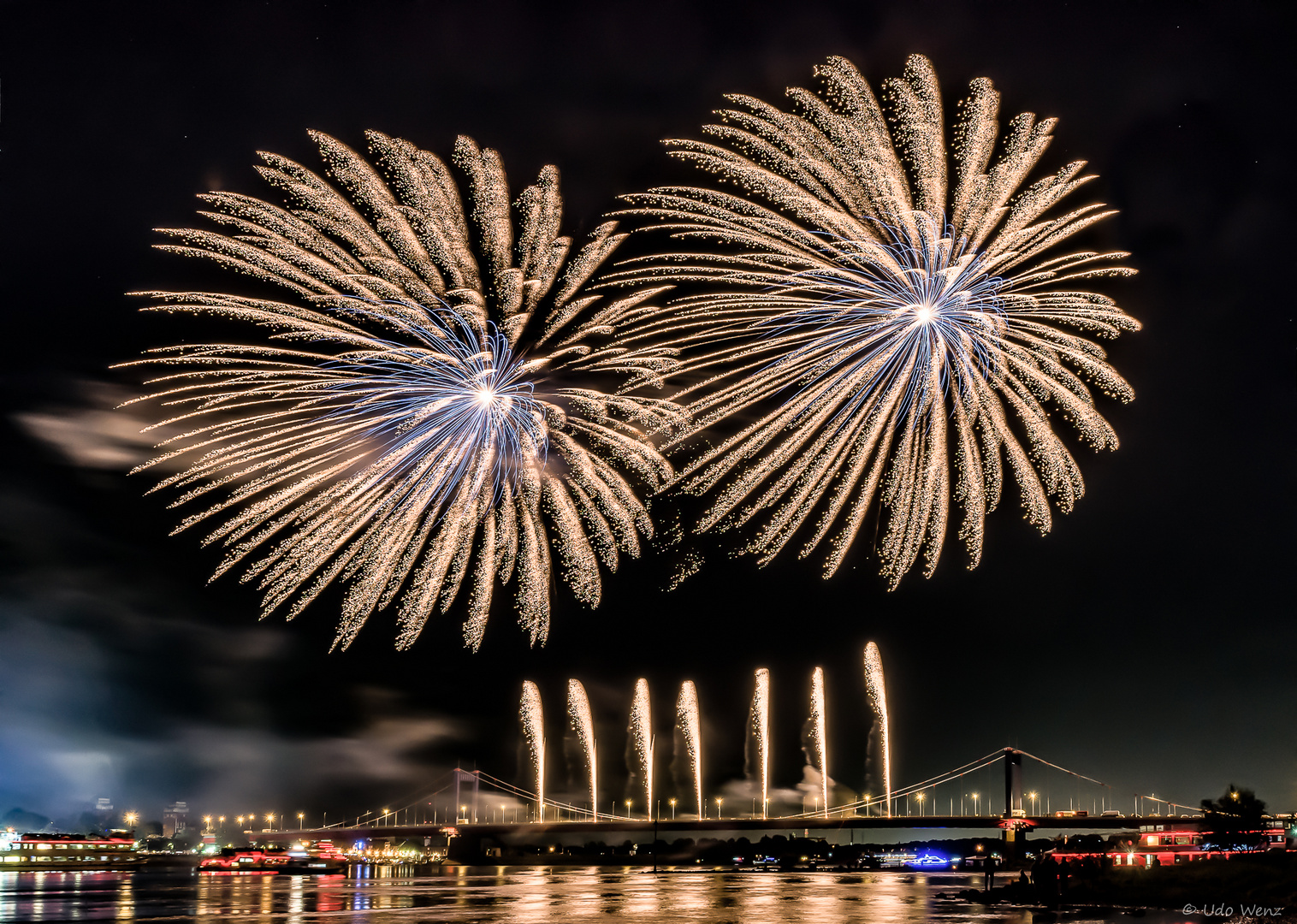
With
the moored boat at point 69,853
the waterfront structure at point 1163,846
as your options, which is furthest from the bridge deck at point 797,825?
the moored boat at point 69,853

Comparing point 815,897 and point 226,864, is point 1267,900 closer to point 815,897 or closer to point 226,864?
point 815,897

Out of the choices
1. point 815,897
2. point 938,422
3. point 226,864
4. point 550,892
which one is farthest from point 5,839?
point 938,422

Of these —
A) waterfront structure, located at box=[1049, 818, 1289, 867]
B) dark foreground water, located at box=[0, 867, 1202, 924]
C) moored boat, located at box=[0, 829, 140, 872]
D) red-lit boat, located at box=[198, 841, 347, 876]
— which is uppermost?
dark foreground water, located at box=[0, 867, 1202, 924]

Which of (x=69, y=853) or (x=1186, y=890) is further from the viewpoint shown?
(x=69, y=853)

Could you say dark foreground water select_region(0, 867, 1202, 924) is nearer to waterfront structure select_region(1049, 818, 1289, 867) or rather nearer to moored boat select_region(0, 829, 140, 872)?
waterfront structure select_region(1049, 818, 1289, 867)

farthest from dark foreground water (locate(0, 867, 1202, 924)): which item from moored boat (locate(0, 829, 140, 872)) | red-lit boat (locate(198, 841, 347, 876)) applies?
moored boat (locate(0, 829, 140, 872))

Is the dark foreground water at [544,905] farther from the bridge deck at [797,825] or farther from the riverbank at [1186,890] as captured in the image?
the bridge deck at [797,825]

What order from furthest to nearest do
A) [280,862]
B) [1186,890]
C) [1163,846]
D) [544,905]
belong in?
[280,862], [1163,846], [544,905], [1186,890]

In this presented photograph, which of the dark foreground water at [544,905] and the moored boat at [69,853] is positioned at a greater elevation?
the dark foreground water at [544,905]

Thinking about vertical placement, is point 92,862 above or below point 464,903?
below

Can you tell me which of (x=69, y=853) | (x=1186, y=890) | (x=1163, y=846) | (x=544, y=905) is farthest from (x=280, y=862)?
(x=1186, y=890)

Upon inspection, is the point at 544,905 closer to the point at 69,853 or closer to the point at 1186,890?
the point at 1186,890
